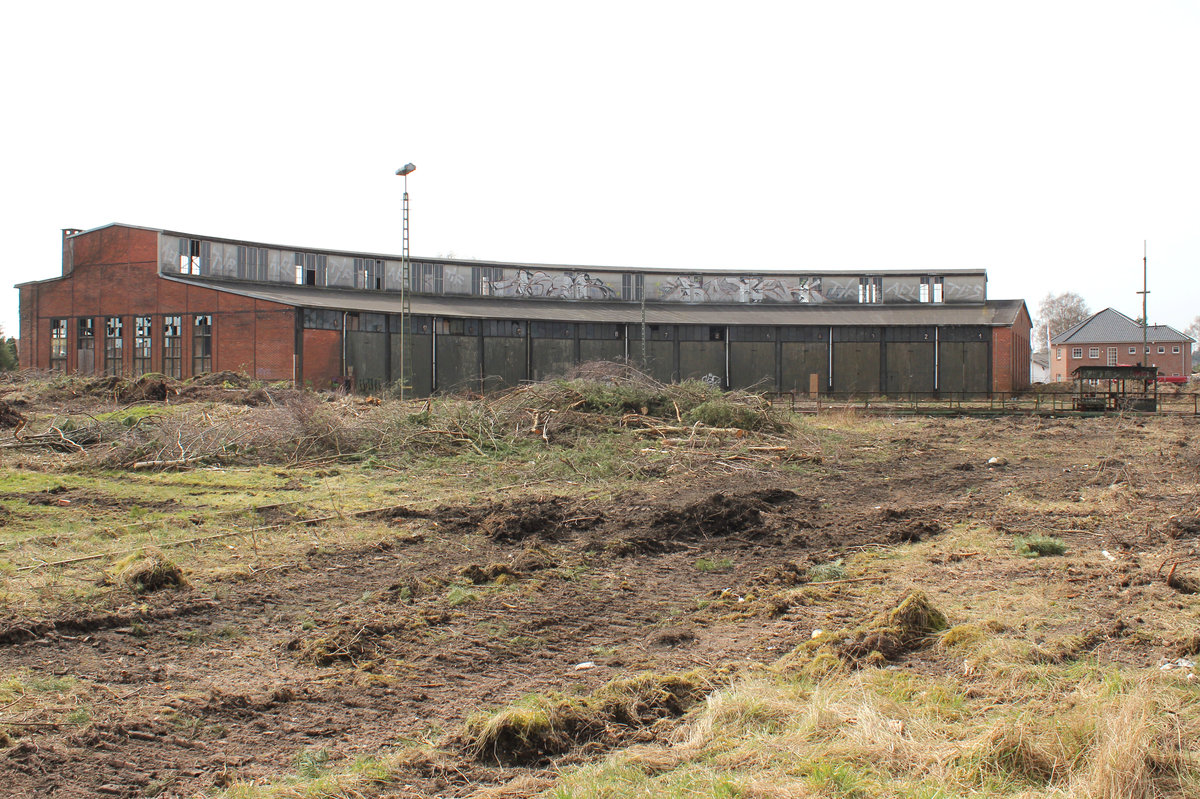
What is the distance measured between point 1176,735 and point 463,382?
38758 millimetres

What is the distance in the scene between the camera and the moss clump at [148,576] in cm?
691

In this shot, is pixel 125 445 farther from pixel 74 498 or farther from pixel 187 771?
pixel 187 771

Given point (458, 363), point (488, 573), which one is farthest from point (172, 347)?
point (488, 573)

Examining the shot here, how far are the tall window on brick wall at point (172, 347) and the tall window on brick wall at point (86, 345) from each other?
492 cm

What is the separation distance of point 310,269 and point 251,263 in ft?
10.1

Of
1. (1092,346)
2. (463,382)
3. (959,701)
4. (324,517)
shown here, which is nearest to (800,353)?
(463,382)

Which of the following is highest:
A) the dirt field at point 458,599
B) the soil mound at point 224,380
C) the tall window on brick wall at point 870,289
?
the tall window on brick wall at point 870,289

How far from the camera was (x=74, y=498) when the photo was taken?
1170 centimetres

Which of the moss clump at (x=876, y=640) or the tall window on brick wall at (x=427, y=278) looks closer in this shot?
the moss clump at (x=876, y=640)

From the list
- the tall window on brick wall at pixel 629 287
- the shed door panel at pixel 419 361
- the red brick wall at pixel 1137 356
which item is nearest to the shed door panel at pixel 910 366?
the tall window on brick wall at pixel 629 287

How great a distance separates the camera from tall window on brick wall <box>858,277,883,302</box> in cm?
5191

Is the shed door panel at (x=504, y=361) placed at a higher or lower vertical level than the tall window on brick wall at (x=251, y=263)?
lower

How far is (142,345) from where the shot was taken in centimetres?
4025

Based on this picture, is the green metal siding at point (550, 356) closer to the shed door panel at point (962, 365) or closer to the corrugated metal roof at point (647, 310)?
the corrugated metal roof at point (647, 310)
